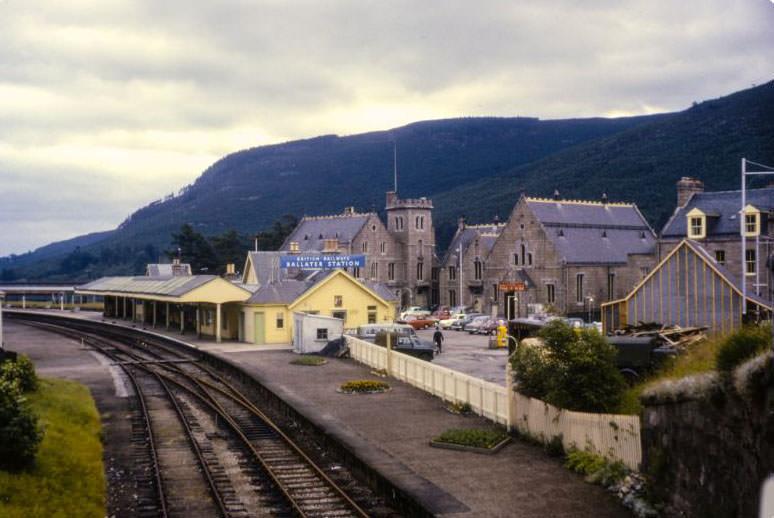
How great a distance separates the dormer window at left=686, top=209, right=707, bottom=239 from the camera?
176 feet

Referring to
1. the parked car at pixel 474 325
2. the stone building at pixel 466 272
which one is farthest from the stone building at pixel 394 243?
the parked car at pixel 474 325

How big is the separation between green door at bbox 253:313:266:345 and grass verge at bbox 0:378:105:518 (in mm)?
26494

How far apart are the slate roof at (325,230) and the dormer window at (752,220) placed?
1966 inches

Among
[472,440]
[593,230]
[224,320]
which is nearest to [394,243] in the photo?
[593,230]

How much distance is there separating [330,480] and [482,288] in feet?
217

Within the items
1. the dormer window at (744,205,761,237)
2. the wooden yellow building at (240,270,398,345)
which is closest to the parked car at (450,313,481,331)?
the wooden yellow building at (240,270,398,345)

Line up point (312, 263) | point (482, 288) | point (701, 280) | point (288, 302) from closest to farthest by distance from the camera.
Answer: point (701, 280)
point (288, 302)
point (312, 263)
point (482, 288)

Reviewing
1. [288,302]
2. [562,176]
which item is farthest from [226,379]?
[562,176]

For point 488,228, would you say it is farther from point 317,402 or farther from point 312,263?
point 317,402

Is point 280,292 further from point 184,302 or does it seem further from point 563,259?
point 563,259

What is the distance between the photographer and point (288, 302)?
2061 inches

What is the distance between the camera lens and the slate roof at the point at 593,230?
71.6m

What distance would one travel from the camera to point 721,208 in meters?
54.8

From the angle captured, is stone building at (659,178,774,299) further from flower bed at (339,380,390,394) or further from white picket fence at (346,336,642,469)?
flower bed at (339,380,390,394)
